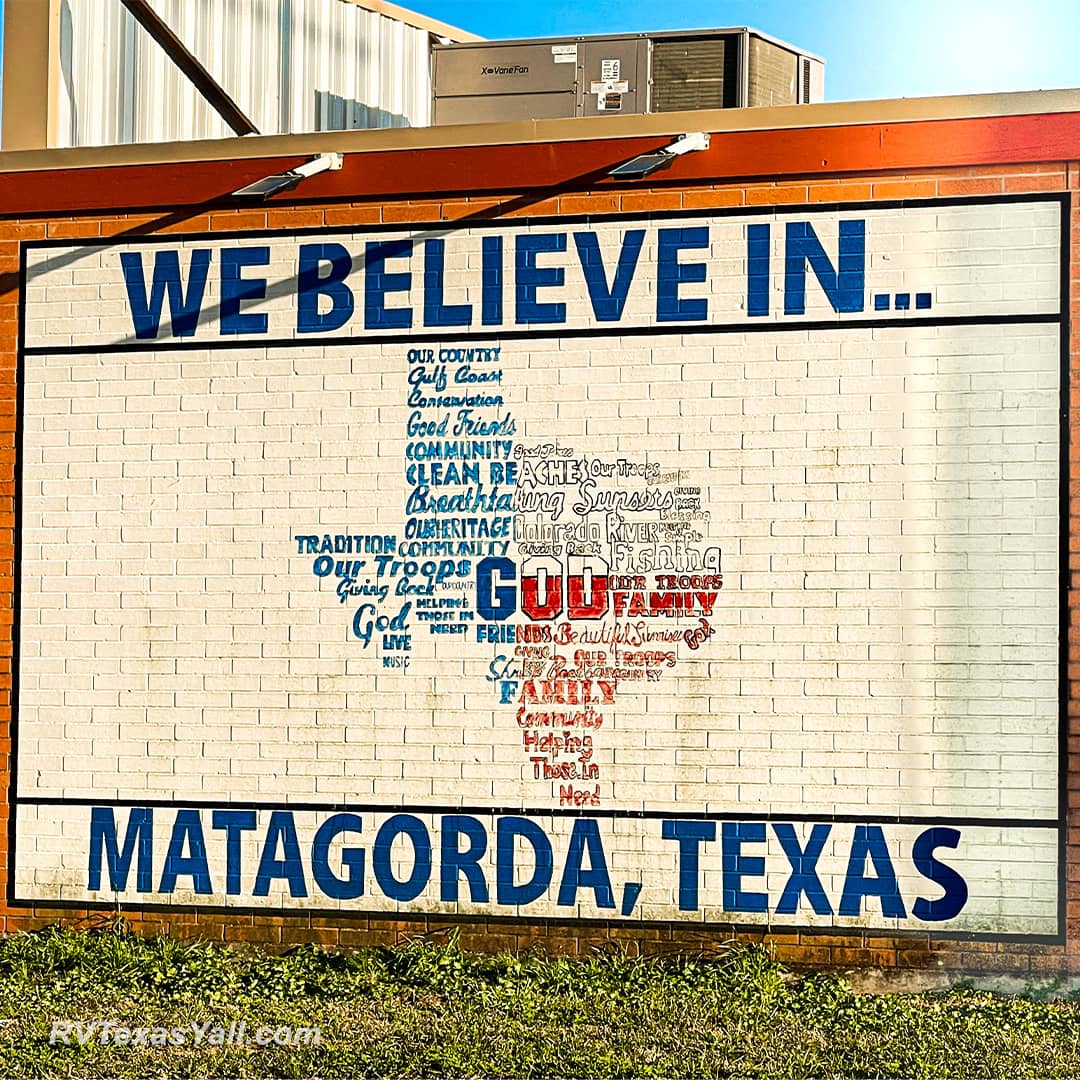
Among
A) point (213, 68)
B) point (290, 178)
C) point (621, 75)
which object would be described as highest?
point (213, 68)

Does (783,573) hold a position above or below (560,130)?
below

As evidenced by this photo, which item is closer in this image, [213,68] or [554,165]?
[554,165]

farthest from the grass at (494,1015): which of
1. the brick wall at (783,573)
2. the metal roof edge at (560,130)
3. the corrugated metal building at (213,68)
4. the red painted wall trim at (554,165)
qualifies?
the corrugated metal building at (213,68)

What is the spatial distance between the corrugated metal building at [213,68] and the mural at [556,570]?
Result: 1.43m

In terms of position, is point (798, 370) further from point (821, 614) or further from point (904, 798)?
point (904, 798)

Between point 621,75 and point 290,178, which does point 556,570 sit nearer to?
point 290,178

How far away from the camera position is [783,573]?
7.32m

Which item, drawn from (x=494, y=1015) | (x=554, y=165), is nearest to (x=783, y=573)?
(x=554, y=165)

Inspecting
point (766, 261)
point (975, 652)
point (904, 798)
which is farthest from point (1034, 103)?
point (904, 798)

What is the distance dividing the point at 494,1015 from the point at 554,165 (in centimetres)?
440

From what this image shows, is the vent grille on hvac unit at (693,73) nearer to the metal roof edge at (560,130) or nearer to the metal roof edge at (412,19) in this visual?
the metal roof edge at (560,130)

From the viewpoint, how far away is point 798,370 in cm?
736

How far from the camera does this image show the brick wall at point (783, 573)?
23.3ft

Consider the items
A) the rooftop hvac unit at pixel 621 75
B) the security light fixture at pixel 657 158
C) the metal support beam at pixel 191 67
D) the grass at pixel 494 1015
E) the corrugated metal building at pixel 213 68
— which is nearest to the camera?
the grass at pixel 494 1015
